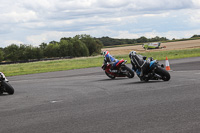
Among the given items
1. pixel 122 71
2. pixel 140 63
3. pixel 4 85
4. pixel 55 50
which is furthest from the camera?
pixel 55 50

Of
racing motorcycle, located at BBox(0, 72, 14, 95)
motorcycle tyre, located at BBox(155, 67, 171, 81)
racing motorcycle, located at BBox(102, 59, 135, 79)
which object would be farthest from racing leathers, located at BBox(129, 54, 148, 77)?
racing motorcycle, located at BBox(0, 72, 14, 95)

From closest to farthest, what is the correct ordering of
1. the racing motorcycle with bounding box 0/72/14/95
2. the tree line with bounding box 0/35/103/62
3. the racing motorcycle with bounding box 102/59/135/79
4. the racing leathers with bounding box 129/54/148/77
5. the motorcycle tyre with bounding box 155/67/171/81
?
the racing motorcycle with bounding box 0/72/14/95 < the motorcycle tyre with bounding box 155/67/171/81 < the racing leathers with bounding box 129/54/148/77 < the racing motorcycle with bounding box 102/59/135/79 < the tree line with bounding box 0/35/103/62

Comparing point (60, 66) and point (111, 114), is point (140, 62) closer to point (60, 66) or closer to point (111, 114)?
point (111, 114)

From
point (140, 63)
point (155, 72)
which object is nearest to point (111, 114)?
point (155, 72)

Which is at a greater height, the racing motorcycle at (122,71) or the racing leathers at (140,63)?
the racing leathers at (140,63)

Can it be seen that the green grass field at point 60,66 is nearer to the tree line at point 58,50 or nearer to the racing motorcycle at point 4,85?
the racing motorcycle at point 4,85

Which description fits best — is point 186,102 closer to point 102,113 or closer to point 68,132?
point 102,113

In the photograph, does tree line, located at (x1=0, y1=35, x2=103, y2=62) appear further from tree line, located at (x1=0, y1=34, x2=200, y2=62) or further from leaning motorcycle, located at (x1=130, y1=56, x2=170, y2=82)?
leaning motorcycle, located at (x1=130, y1=56, x2=170, y2=82)

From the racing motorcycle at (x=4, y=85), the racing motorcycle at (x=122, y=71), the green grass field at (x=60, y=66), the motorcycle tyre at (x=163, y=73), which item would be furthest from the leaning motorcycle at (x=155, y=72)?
the green grass field at (x=60, y=66)

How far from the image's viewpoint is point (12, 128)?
6.37 meters

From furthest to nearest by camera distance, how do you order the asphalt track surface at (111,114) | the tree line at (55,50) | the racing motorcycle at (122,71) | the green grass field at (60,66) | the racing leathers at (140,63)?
the tree line at (55,50), the green grass field at (60,66), the racing motorcycle at (122,71), the racing leathers at (140,63), the asphalt track surface at (111,114)

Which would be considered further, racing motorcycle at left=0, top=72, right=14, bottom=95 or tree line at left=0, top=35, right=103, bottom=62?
tree line at left=0, top=35, right=103, bottom=62

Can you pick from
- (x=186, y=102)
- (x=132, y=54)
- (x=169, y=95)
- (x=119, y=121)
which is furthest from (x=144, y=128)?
(x=132, y=54)

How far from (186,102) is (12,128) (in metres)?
3.98
